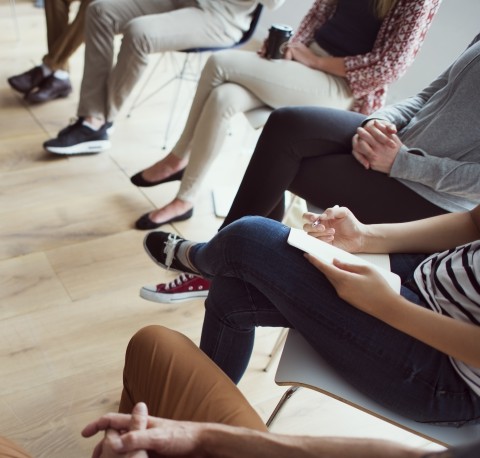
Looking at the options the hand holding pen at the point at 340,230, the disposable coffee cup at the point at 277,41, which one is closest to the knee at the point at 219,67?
the disposable coffee cup at the point at 277,41

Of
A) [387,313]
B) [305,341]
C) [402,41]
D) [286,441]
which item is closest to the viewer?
[286,441]

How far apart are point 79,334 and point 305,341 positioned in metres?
→ 0.78

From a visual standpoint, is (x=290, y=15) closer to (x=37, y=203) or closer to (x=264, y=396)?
(x=37, y=203)

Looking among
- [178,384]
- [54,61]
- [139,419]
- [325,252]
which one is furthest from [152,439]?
[54,61]

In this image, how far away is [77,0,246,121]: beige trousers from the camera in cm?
219

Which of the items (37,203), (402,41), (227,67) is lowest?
(37,203)

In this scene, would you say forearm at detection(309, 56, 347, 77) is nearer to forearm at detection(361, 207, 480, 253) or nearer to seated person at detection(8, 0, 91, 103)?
forearm at detection(361, 207, 480, 253)

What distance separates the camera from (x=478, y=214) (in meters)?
1.24

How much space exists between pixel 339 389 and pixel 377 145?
658mm

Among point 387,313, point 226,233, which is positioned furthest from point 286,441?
point 226,233

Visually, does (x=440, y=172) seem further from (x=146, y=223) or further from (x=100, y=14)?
(x=100, y=14)

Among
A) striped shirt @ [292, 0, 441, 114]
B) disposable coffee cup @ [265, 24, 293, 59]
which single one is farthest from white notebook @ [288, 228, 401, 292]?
disposable coffee cup @ [265, 24, 293, 59]

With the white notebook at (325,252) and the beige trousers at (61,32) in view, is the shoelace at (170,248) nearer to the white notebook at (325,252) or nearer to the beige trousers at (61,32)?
the white notebook at (325,252)

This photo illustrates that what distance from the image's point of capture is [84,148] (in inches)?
93.7
